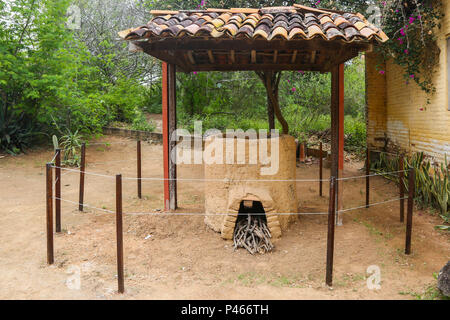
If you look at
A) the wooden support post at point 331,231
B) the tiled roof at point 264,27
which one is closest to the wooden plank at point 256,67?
the tiled roof at point 264,27

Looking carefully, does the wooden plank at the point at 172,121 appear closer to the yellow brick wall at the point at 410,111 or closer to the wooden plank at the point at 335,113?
the wooden plank at the point at 335,113

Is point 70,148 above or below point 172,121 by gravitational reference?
below

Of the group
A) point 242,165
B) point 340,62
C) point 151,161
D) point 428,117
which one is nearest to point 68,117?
point 151,161

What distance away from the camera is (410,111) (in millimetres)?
7098

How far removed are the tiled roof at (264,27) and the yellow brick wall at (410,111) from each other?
215cm

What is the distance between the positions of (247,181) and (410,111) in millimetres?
4229

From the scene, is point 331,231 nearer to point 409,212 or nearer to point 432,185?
point 409,212

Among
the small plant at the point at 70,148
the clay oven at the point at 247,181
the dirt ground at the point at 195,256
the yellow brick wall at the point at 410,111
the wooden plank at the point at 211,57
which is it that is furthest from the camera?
the small plant at the point at 70,148

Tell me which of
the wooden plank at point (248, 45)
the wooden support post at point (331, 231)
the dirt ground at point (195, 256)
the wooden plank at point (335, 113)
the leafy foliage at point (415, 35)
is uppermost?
the leafy foliage at point (415, 35)

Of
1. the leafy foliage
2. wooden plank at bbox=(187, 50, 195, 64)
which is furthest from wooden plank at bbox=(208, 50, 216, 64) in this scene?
the leafy foliage

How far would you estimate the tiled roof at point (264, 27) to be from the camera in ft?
13.3

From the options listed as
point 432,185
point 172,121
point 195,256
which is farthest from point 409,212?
point 172,121

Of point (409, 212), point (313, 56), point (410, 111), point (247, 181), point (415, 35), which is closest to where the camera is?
point (409, 212)

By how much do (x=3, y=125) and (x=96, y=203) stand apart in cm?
464
